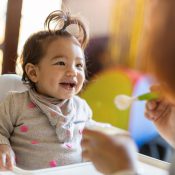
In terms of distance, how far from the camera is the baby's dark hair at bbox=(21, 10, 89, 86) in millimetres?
1171

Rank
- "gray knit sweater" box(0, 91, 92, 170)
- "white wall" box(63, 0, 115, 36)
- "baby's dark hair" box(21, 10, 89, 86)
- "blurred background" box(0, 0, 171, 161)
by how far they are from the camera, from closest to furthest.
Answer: "gray knit sweater" box(0, 91, 92, 170) → "baby's dark hair" box(21, 10, 89, 86) → "blurred background" box(0, 0, 171, 161) → "white wall" box(63, 0, 115, 36)

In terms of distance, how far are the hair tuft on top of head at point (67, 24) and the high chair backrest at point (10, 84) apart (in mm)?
196

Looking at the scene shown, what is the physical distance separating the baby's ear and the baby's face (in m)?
0.03

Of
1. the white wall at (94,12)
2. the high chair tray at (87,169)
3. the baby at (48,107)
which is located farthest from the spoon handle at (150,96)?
the white wall at (94,12)

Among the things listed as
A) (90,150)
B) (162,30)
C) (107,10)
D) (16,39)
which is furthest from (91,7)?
(162,30)

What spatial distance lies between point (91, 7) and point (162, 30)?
2.18 meters

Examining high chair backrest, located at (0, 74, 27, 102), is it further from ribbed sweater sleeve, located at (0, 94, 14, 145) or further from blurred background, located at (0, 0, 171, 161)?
blurred background, located at (0, 0, 171, 161)

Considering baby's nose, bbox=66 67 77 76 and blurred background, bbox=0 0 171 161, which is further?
blurred background, bbox=0 0 171 161

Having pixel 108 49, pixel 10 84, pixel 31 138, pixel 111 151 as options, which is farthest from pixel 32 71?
pixel 108 49

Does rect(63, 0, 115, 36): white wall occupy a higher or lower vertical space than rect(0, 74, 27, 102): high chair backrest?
higher

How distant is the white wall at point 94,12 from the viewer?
8.36ft

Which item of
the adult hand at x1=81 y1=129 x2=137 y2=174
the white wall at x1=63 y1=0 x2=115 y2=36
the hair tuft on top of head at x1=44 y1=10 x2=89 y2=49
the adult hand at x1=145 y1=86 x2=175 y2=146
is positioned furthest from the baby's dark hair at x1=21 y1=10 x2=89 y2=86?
the white wall at x1=63 y1=0 x2=115 y2=36

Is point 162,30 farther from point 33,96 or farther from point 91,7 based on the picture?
point 91,7

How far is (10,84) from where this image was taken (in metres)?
1.26
